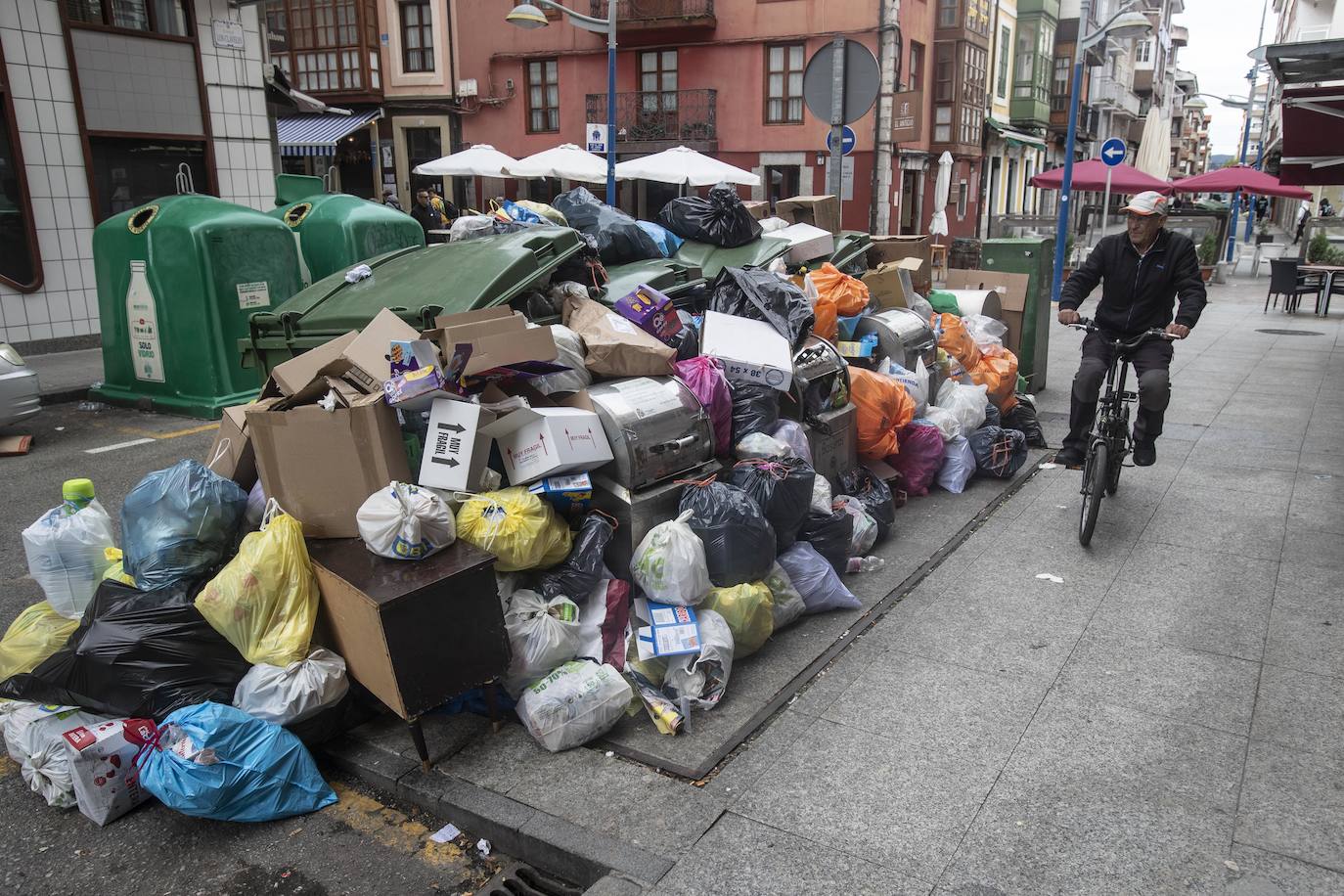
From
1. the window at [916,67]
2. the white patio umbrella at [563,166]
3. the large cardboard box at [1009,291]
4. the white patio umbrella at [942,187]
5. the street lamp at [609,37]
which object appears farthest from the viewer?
the window at [916,67]

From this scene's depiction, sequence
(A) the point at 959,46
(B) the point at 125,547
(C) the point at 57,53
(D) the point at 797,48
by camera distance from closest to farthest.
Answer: (B) the point at 125,547, (C) the point at 57,53, (D) the point at 797,48, (A) the point at 959,46

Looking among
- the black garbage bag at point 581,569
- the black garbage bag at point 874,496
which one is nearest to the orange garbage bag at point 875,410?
the black garbage bag at point 874,496

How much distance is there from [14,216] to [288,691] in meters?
9.11

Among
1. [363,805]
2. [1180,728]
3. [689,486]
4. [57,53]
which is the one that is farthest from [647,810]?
[57,53]

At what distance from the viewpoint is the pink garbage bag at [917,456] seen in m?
5.59

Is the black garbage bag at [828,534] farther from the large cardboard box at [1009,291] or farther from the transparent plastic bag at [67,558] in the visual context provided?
the large cardboard box at [1009,291]

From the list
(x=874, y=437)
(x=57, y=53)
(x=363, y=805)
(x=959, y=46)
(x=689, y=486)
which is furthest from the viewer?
(x=959, y=46)

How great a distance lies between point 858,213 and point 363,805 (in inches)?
948

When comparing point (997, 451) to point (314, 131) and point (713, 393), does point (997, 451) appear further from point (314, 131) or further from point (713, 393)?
point (314, 131)

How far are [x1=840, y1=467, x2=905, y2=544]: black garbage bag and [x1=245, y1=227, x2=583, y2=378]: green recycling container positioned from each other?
1911 mm

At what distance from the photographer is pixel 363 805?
2961mm

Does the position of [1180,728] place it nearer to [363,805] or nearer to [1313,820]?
[1313,820]

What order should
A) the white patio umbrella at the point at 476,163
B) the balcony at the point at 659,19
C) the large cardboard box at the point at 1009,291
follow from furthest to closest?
the balcony at the point at 659,19 → the white patio umbrella at the point at 476,163 → the large cardboard box at the point at 1009,291

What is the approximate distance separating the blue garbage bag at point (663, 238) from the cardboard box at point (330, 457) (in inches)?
125
